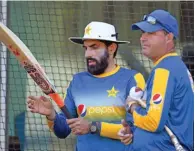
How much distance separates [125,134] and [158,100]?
0.46 meters

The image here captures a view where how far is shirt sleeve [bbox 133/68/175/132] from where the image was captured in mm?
3848

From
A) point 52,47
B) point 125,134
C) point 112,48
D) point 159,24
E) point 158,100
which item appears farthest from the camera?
point 52,47

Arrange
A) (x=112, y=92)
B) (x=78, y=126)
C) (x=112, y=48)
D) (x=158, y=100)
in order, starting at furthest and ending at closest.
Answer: (x=112, y=48) → (x=112, y=92) → (x=78, y=126) → (x=158, y=100)

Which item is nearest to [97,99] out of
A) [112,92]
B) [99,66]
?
[112,92]

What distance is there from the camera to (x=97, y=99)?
4555 mm

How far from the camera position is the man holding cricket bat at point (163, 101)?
3.86 meters

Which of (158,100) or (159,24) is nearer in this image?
(158,100)

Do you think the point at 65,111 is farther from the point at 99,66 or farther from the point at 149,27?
the point at 149,27

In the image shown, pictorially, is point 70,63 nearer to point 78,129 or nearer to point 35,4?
point 35,4

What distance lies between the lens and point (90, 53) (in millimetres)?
4633

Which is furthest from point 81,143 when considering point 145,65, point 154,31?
point 145,65

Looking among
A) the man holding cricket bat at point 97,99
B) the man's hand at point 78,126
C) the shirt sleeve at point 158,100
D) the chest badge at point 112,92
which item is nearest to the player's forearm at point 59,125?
the man holding cricket bat at point 97,99

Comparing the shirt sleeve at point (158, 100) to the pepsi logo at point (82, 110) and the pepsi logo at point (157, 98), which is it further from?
the pepsi logo at point (82, 110)

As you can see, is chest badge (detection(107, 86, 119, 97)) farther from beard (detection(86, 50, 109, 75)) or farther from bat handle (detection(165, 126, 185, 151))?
bat handle (detection(165, 126, 185, 151))
